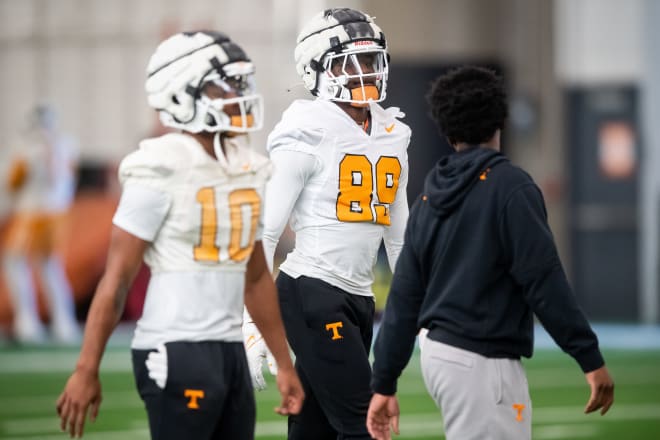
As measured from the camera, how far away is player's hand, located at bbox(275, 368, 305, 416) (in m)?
3.86

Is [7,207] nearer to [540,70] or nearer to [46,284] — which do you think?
[46,284]

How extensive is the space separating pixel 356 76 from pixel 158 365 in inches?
63.0

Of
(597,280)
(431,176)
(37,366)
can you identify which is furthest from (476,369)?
(597,280)

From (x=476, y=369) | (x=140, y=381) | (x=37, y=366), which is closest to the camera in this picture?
(x=140, y=381)

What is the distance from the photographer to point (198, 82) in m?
3.65

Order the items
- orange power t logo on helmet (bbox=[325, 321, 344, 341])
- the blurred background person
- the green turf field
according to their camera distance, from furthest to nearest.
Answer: the blurred background person → the green turf field → orange power t logo on helmet (bbox=[325, 321, 344, 341])

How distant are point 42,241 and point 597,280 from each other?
7.24 m

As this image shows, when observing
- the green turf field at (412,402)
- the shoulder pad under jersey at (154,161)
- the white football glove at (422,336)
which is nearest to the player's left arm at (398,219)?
the white football glove at (422,336)

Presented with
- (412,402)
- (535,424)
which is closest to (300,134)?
(535,424)

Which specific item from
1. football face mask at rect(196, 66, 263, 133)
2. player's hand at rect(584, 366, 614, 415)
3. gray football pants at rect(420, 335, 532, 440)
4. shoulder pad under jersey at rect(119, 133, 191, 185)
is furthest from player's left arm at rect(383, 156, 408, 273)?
shoulder pad under jersey at rect(119, 133, 191, 185)

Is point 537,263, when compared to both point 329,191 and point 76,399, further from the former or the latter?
point 76,399

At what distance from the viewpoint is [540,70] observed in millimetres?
17141

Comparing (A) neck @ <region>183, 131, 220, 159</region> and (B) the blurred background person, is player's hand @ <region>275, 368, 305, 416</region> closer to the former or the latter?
(A) neck @ <region>183, 131, 220, 159</region>

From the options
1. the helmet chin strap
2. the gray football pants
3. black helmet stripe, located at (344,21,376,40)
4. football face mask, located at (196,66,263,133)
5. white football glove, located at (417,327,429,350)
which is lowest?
the gray football pants
